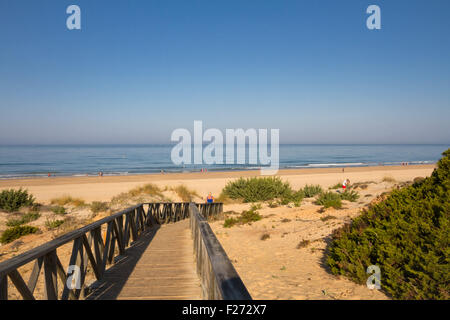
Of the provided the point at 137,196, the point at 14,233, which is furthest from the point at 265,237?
the point at 137,196

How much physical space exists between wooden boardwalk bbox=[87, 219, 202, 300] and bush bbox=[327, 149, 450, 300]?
304 cm

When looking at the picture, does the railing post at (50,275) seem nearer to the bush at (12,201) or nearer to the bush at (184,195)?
the bush at (12,201)

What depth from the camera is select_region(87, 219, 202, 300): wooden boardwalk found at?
4.20m

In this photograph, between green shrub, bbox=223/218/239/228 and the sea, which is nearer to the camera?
green shrub, bbox=223/218/239/228

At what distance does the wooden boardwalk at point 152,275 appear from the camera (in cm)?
420

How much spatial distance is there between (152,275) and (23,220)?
12600 millimetres

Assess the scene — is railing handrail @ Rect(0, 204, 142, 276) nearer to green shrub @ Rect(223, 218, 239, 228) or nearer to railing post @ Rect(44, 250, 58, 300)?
railing post @ Rect(44, 250, 58, 300)

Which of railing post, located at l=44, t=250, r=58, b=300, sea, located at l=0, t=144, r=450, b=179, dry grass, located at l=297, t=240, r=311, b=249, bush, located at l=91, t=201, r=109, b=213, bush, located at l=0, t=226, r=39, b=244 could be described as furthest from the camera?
sea, located at l=0, t=144, r=450, b=179

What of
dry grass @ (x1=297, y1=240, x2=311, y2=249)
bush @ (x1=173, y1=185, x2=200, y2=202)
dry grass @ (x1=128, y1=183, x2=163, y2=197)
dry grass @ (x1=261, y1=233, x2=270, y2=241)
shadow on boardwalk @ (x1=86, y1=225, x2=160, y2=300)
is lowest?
bush @ (x1=173, y1=185, x2=200, y2=202)

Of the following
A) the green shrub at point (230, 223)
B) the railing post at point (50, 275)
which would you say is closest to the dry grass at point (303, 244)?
the green shrub at point (230, 223)

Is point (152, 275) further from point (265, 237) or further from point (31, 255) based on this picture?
point (265, 237)

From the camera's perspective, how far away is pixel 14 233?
37.7 feet

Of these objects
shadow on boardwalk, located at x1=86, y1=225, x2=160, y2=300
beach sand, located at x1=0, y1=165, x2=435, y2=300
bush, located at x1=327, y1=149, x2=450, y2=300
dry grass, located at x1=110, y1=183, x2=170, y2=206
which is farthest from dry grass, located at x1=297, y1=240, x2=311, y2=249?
dry grass, located at x1=110, y1=183, x2=170, y2=206

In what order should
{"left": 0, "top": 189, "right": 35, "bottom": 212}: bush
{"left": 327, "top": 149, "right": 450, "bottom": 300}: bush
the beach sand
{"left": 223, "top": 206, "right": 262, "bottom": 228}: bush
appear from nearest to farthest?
{"left": 327, "top": 149, "right": 450, "bottom": 300}: bush, the beach sand, {"left": 223, "top": 206, "right": 262, "bottom": 228}: bush, {"left": 0, "top": 189, "right": 35, "bottom": 212}: bush
